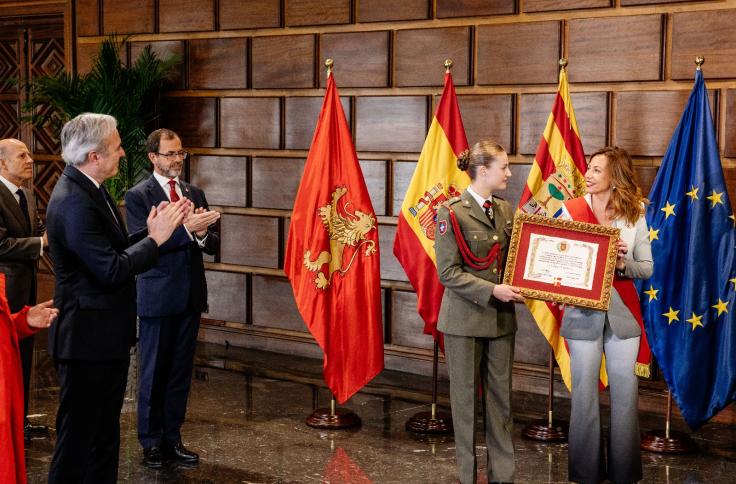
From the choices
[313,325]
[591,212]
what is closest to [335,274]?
[313,325]

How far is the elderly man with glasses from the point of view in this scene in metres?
4.64

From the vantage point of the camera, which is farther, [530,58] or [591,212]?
[530,58]

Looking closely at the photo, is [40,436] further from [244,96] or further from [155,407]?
[244,96]

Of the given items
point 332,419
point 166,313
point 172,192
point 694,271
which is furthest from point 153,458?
point 694,271

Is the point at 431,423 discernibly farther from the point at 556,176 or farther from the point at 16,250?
the point at 16,250

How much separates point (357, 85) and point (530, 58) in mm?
1371

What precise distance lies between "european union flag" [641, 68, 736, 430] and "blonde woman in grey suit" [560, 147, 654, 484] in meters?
0.92

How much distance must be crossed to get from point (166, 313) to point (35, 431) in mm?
1244

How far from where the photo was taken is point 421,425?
5.43m

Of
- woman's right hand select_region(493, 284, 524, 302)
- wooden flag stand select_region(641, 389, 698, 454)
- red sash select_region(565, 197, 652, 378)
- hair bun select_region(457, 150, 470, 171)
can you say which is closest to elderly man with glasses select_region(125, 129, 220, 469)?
hair bun select_region(457, 150, 470, 171)

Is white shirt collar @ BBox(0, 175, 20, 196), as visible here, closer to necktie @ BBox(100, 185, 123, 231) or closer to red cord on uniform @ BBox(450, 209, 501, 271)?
necktie @ BBox(100, 185, 123, 231)

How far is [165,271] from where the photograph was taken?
4.66 meters

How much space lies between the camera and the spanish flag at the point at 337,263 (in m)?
5.48

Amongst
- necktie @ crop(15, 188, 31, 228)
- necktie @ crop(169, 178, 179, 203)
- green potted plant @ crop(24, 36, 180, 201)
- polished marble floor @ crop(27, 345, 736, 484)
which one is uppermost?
green potted plant @ crop(24, 36, 180, 201)
